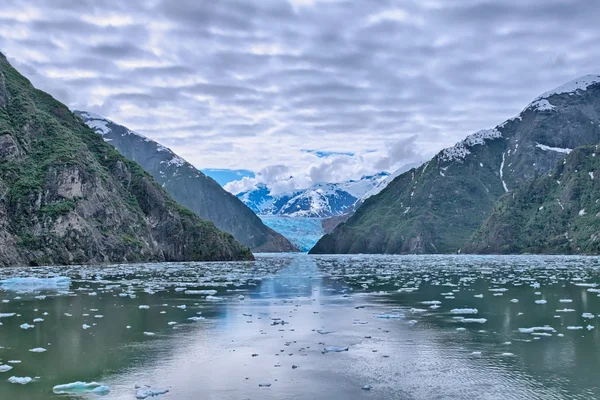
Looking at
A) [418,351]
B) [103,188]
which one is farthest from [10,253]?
[418,351]

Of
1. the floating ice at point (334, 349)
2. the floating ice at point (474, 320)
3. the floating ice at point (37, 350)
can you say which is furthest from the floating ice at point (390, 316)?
the floating ice at point (37, 350)

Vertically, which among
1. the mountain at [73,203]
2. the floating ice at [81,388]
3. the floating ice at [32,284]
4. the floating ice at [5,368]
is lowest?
the floating ice at [81,388]

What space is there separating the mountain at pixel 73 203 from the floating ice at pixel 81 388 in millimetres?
95648

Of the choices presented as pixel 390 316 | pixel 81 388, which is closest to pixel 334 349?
pixel 390 316

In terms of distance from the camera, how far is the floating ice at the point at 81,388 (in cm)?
1404

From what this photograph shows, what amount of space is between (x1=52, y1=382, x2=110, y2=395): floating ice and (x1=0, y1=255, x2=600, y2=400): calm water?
0.29 metres

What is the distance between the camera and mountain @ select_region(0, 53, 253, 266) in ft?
358

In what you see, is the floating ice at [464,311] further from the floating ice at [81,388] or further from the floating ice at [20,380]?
the floating ice at [20,380]

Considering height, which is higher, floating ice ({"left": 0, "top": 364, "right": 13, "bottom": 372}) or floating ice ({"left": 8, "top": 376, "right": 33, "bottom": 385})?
floating ice ({"left": 0, "top": 364, "right": 13, "bottom": 372})

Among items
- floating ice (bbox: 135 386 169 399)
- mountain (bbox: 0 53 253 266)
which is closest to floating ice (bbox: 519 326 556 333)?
floating ice (bbox: 135 386 169 399)

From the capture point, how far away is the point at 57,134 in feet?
441

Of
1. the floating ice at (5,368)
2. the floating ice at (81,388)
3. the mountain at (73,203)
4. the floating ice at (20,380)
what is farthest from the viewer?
the mountain at (73,203)

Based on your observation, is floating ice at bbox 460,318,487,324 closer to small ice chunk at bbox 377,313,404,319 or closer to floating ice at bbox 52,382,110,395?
small ice chunk at bbox 377,313,404,319

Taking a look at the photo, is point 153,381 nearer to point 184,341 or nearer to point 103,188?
point 184,341
